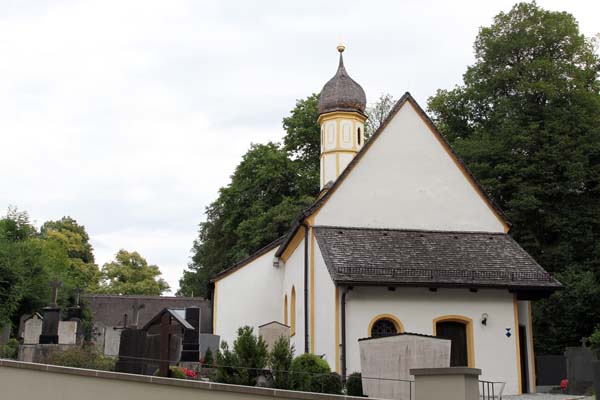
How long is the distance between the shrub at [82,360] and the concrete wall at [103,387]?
39.8 inches

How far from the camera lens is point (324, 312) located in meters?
20.6

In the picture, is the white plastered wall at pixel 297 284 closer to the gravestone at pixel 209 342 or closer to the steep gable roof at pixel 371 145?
the steep gable roof at pixel 371 145

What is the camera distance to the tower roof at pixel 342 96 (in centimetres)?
3091

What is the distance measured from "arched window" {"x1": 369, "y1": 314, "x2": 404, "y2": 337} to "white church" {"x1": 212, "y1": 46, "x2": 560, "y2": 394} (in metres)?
0.03

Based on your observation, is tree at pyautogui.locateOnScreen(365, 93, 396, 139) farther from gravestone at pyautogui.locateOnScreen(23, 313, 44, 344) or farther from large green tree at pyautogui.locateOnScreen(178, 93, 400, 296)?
gravestone at pyautogui.locateOnScreen(23, 313, 44, 344)

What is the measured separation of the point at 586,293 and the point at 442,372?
2046 cm

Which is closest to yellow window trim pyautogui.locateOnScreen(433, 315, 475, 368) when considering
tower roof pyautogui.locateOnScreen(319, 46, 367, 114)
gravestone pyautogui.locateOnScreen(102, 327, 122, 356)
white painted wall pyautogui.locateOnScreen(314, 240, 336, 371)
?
white painted wall pyautogui.locateOnScreen(314, 240, 336, 371)

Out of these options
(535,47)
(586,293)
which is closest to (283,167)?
(535,47)

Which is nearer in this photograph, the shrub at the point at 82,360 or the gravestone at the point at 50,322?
the shrub at the point at 82,360

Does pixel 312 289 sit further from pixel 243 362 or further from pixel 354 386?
pixel 243 362

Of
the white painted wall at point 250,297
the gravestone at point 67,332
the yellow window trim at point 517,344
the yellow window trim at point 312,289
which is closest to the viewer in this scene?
the gravestone at point 67,332

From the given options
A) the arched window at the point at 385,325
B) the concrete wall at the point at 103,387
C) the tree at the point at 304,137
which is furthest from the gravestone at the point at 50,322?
the tree at the point at 304,137

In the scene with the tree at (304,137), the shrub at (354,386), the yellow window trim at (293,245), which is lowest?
the shrub at (354,386)

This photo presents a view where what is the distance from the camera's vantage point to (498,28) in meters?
39.3
